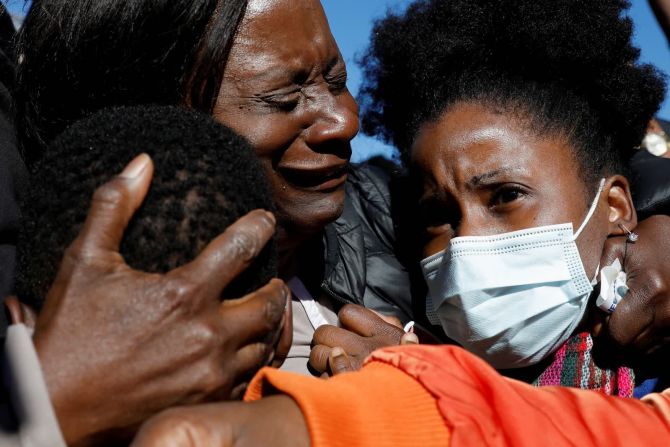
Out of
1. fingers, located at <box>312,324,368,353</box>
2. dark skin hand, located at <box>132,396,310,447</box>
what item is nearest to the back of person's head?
fingers, located at <box>312,324,368,353</box>

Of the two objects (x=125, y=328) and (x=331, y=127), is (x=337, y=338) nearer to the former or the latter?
(x=331, y=127)

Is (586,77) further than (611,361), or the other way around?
(586,77)

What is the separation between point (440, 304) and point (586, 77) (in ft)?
3.20

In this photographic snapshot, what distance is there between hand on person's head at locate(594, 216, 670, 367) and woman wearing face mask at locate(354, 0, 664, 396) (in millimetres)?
42

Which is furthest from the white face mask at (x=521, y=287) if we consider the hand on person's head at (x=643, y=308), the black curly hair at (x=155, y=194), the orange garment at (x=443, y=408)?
the black curly hair at (x=155, y=194)

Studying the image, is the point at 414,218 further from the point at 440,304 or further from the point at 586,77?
the point at 586,77

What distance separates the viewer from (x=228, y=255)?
124 cm

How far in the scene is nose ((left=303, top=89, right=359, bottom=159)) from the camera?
2307 mm

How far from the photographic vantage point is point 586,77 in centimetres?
283

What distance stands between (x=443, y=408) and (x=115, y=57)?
4.57 feet

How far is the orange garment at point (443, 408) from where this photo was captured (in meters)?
1.11

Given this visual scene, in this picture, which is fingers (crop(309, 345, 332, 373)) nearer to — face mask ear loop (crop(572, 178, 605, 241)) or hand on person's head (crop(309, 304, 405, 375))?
hand on person's head (crop(309, 304, 405, 375))

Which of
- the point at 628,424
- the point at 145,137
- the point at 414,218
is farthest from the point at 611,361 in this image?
the point at 145,137

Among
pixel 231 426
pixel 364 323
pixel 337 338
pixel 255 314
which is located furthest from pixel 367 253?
pixel 231 426
